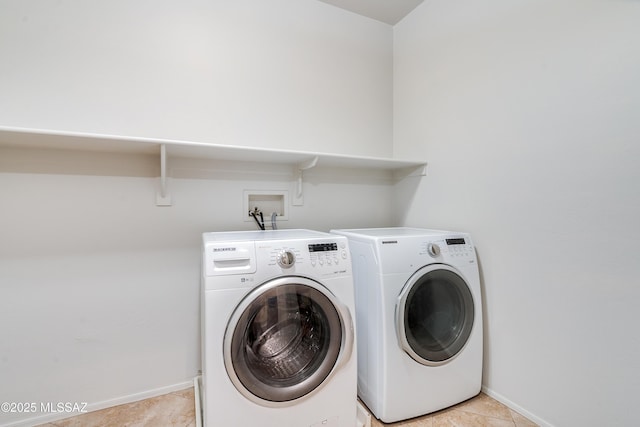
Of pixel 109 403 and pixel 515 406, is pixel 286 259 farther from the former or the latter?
pixel 515 406

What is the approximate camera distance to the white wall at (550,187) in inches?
43.4

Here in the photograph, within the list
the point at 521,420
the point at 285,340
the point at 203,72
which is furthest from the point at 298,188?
the point at 521,420

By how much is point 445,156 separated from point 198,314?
5.85ft

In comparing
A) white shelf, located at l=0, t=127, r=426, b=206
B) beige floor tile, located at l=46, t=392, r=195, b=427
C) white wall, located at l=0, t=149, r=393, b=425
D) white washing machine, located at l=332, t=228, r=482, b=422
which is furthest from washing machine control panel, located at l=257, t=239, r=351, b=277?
beige floor tile, located at l=46, t=392, r=195, b=427

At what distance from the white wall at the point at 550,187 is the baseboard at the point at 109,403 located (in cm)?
174

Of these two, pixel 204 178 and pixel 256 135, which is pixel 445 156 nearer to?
pixel 256 135

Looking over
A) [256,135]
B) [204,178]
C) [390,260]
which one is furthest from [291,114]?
[390,260]

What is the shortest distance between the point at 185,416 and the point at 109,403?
424 mm

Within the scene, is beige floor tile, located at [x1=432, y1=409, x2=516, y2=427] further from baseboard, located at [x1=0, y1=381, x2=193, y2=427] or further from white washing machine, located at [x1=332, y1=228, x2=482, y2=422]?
baseboard, located at [x1=0, y1=381, x2=193, y2=427]

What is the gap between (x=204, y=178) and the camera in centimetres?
171

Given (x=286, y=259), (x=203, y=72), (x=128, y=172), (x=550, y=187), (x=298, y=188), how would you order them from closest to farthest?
(x=286, y=259), (x=550, y=187), (x=128, y=172), (x=203, y=72), (x=298, y=188)

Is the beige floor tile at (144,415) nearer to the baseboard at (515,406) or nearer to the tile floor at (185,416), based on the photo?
the tile floor at (185,416)

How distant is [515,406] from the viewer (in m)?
1.46

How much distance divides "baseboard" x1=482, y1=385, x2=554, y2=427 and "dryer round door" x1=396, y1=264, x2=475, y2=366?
0.37m
